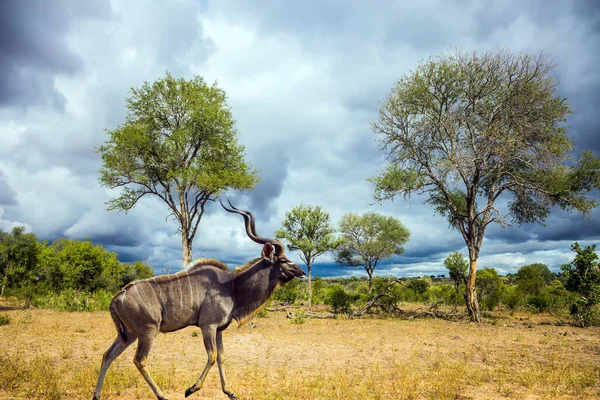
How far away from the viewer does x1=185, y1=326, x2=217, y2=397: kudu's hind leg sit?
234 inches

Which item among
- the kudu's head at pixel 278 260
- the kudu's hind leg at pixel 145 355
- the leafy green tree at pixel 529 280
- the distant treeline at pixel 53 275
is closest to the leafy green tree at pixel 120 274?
the distant treeline at pixel 53 275

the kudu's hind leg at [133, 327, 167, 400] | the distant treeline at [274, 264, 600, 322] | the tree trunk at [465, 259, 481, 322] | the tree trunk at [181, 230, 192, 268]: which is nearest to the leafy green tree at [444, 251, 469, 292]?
the distant treeline at [274, 264, 600, 322]

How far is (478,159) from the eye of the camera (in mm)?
20391

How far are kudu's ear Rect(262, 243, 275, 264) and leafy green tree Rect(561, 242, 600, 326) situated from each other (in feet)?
70.7

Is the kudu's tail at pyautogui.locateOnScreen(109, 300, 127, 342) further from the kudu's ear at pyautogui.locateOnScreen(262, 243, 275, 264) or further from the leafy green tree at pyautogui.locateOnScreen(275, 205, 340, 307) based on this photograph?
the leafy green tree at pyautogui.locateOnScreen(275, 205, 340, 307)

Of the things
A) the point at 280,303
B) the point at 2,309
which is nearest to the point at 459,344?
the point at 280,303

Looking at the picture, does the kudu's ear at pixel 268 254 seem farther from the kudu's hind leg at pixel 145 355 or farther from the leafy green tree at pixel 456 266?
the leafy green tree at pixel 456 266

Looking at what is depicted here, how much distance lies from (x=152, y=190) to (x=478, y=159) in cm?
2141

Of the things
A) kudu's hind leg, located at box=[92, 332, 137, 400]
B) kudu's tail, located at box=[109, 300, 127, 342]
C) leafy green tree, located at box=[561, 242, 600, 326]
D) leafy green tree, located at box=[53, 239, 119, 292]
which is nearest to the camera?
kudu's hind leg, located at box=[92, 332, 137, 400]

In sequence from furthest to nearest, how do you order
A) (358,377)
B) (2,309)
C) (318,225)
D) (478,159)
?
1. (318,225)
2. (2,309)
3. (478,159)
4. (358,377)

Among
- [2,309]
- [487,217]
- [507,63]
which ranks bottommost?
[2,309]

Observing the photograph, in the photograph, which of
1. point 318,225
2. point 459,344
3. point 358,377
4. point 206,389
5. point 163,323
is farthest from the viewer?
point 318,225

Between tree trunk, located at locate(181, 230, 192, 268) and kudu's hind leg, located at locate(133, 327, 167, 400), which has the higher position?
tree trunk, located at locate(181, 230, 192, 268)

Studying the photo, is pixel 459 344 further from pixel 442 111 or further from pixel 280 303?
pixel 280 303
